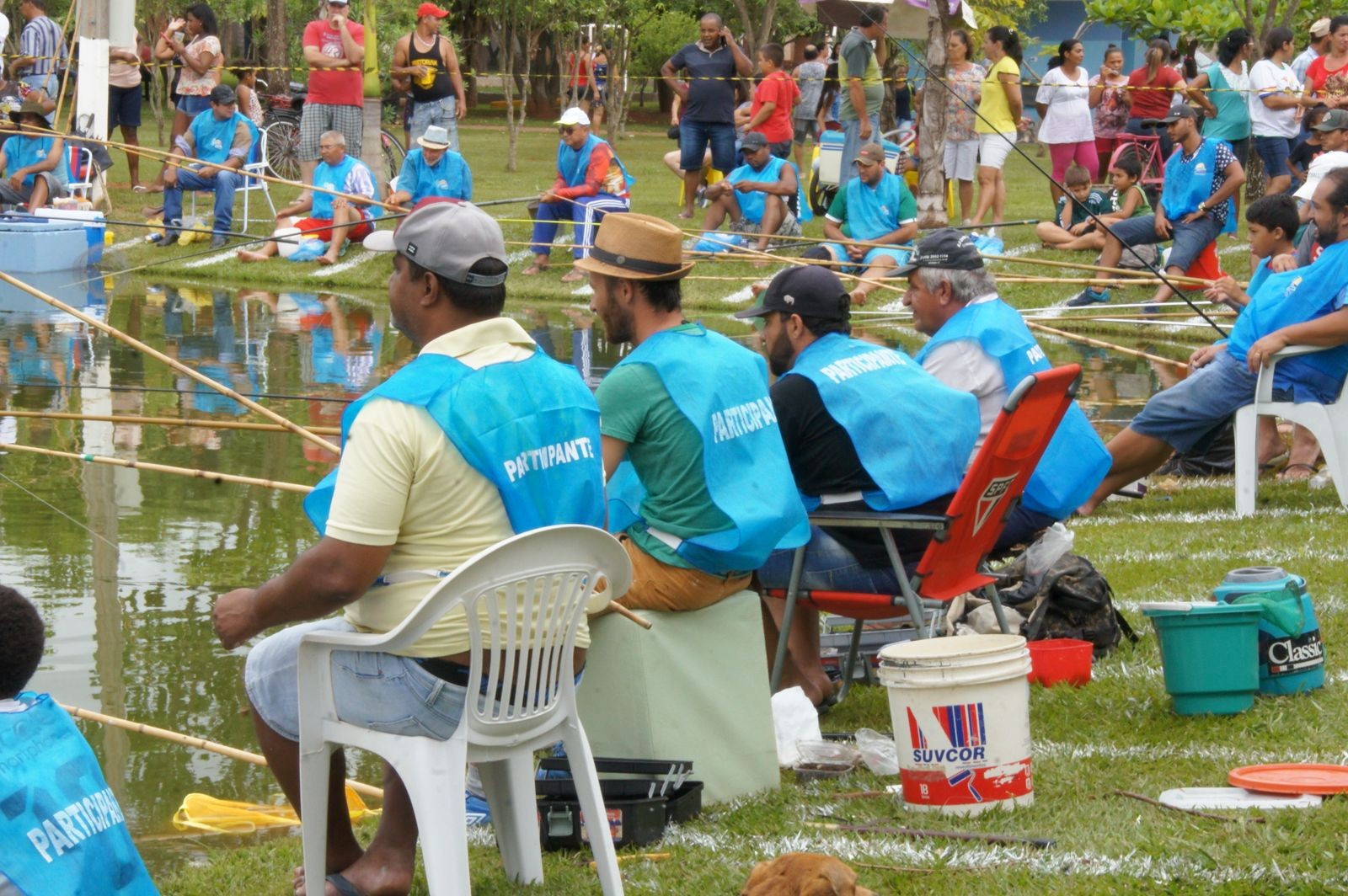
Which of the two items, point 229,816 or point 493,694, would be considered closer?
point 493,694

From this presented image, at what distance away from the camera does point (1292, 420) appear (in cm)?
745

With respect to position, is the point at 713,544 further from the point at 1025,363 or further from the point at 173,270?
the point at 173,270

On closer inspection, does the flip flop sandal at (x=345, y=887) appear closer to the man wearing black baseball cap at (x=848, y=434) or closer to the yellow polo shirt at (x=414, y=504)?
the yellow polo shirt at (x=414, y=504)

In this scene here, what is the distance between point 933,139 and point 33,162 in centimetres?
885

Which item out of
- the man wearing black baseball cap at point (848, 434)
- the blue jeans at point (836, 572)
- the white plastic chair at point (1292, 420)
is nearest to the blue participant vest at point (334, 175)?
the white plastic chair at point (1292, 420)

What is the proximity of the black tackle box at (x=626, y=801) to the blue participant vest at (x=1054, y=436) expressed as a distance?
1.88 metres

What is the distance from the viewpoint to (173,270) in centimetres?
1748

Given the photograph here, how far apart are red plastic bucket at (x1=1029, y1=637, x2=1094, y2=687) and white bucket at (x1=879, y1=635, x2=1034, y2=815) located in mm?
1120

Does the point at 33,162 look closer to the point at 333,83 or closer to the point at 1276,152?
the point at 333,83

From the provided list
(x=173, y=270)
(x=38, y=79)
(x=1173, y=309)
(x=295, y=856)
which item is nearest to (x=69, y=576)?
(x=295, y=856)

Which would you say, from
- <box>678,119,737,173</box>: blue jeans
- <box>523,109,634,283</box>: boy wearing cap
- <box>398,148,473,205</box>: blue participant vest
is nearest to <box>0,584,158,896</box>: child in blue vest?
<box>523,109,634,283</box>: boy wearing cap

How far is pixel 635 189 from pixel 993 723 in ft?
64.1

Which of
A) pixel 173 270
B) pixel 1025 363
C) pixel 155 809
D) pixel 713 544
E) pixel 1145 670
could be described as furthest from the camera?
pixel 173 270

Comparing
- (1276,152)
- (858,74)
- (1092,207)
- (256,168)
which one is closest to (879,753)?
(1092,207)
